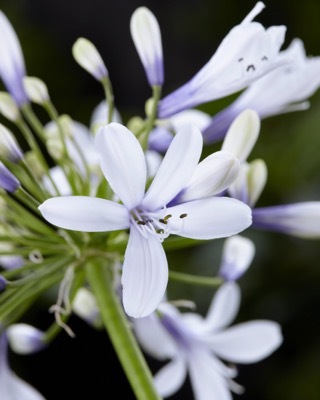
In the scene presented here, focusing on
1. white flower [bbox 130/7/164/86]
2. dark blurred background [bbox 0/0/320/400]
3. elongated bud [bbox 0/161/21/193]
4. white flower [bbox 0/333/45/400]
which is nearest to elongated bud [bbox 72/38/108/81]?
white flower [bbox 130/7/164/86]

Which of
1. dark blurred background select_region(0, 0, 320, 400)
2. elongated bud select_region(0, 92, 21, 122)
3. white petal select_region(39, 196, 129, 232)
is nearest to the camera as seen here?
white petal select_region(39, 196, 129, 232)

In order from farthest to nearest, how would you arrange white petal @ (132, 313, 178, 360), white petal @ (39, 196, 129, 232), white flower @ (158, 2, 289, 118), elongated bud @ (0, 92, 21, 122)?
white petal @ (132, 313, 178, 360), elongated bud @ (0, 92, 21, 122), white flower @ (158, 2, 289, 118), white petal @ (39, 196, 129, 232)

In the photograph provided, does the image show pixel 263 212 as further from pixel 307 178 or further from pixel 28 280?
pixel 307 178

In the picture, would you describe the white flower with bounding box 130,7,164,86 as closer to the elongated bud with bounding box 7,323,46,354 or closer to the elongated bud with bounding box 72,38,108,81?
the elongated bud with bounding box 72,38,108,81

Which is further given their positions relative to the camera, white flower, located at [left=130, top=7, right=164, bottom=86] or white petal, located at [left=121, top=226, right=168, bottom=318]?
white flower, located at [left=130, top=7, right=164, bottom=86]

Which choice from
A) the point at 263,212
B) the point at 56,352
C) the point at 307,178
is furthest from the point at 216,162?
the point at 56,352

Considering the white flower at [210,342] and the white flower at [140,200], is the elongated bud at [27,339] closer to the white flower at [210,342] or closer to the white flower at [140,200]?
the white flower at [210,342]

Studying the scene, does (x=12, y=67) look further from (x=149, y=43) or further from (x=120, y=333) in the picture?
(x=120, y=333)
